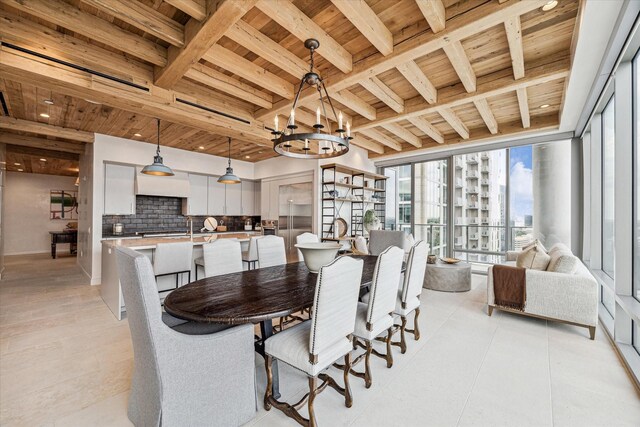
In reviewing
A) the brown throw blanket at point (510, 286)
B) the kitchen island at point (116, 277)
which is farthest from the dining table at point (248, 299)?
the brown throw blanket at point (510, 286)

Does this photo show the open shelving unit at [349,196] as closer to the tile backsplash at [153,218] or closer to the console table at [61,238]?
the tile backsplash at [153,218]

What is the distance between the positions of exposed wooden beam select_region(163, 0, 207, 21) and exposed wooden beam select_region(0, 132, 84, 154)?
518cm

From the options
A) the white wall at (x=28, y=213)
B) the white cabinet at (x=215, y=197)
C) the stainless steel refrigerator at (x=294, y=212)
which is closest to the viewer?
the stainless steel refrigerator at (x=294, y=212)

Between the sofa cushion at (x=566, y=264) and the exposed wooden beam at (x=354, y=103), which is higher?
the exposed wooden beam at (x=354, y=103)

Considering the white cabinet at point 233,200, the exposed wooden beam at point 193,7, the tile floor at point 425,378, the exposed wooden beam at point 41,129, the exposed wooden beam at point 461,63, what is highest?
the exposed wooden beam at point 461,63

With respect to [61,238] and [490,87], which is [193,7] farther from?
[61,238]

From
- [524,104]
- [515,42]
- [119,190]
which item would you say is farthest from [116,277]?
[524,104]

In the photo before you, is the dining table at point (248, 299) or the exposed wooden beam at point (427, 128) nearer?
the dining table at point (248, 299)

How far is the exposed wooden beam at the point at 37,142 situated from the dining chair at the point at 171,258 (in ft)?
13.1

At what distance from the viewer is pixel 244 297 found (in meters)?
1.80

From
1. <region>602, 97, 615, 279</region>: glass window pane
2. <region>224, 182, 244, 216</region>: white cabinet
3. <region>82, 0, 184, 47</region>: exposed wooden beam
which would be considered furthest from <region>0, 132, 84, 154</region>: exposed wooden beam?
<region>602, 97, 615, 279</region>: glass window pane

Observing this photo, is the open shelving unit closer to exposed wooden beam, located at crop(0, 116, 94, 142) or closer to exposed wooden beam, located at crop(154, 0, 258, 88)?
exposed wooden beam, located at crop(154, 0, 258, 88)

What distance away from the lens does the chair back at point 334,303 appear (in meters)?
1.44

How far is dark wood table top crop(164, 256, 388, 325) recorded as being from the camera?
4.95ft
